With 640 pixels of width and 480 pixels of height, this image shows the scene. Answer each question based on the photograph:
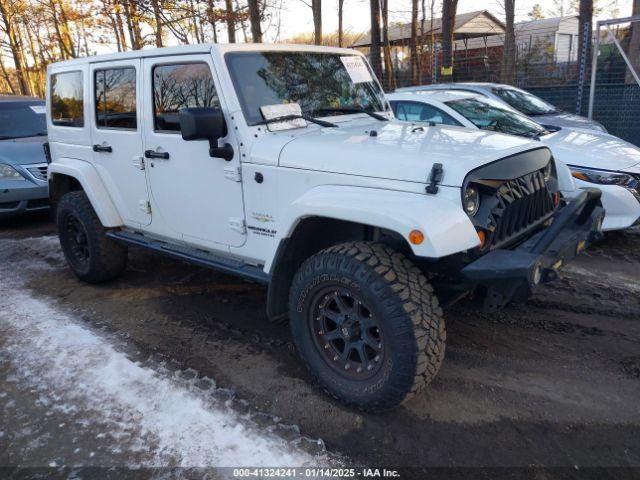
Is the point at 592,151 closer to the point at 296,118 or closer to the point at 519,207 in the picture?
the point at 519,207

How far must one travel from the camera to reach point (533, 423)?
2.89 metres

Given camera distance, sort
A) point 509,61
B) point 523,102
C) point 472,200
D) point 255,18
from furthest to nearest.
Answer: point 509,61
point 255,18
point 523,102
point 472,200

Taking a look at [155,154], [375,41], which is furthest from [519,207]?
[375,41]

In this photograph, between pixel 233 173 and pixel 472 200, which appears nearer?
pixel 472 200

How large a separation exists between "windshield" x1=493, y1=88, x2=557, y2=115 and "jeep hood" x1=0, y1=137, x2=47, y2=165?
6.87m

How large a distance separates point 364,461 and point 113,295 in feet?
10.5

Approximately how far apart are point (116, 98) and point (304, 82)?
1635mm

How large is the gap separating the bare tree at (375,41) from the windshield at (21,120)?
27.7 feet

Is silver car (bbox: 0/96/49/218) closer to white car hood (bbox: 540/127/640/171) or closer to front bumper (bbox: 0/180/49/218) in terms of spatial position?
front bumper (bbox: 0/180/49/218)

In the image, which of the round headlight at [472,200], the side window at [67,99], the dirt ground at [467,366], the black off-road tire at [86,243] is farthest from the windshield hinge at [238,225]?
the side window at [67,99]

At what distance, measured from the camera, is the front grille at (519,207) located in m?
2.93

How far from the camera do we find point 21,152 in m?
7.71

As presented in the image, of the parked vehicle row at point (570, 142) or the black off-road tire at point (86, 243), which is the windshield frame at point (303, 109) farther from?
the black off-road tire at point (86, 243)

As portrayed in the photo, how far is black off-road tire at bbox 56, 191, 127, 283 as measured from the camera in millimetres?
4832
